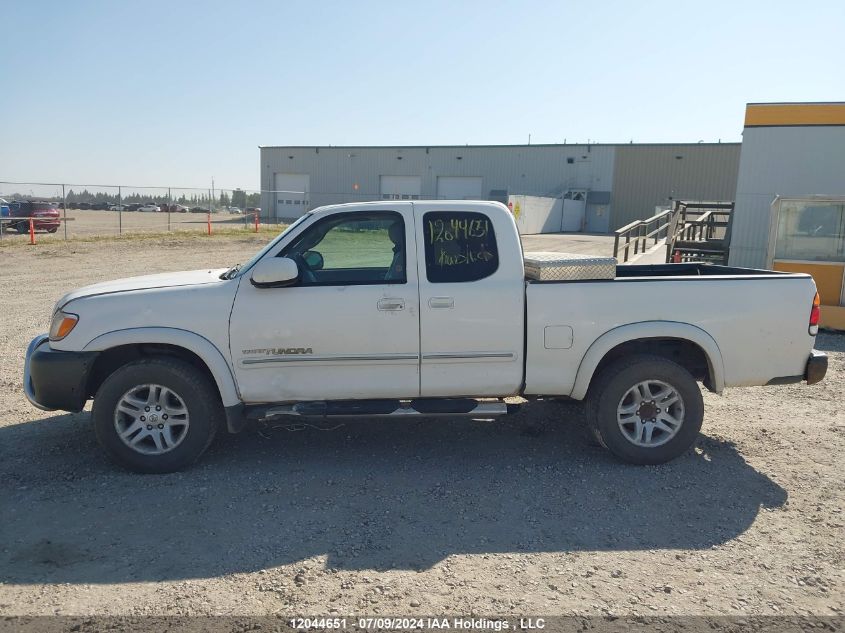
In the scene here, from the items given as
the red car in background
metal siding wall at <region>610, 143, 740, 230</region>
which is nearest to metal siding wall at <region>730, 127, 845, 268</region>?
the red car in background

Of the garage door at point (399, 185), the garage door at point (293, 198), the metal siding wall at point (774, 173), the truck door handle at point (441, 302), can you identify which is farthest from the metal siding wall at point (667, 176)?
the truck door handle at point (441, 302)

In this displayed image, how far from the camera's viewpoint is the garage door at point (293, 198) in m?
53.2

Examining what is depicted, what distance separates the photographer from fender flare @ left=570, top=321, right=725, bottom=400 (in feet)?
16.5

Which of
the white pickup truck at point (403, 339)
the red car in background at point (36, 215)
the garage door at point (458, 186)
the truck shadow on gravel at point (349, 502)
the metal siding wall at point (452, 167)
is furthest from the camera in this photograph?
the garage door at point (458, 186)

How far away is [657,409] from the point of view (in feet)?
17.0

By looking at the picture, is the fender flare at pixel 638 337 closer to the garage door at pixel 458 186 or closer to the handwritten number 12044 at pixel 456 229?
the handwritten number 12044 at pixel 456 229

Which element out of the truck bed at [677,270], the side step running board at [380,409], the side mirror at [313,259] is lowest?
the side step running board at [380,409]

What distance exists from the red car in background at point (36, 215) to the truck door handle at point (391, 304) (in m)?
26.3

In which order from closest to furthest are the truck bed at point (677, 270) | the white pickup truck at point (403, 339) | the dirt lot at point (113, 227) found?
the white pickup truck at point (403, 339), the truck bed at point (677, 270), the dirt lot at point (113, 227)

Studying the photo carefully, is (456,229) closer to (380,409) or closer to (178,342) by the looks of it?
(380,409)

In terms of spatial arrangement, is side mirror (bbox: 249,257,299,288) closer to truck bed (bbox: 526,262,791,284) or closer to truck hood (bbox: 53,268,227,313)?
truck hood (bbox: 53,268,227,313)

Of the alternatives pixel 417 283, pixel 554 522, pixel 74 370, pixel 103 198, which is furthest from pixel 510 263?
pixel 103 198

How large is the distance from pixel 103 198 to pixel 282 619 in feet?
216

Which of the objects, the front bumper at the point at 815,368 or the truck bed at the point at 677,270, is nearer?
the front bumper at the point at 815,368
